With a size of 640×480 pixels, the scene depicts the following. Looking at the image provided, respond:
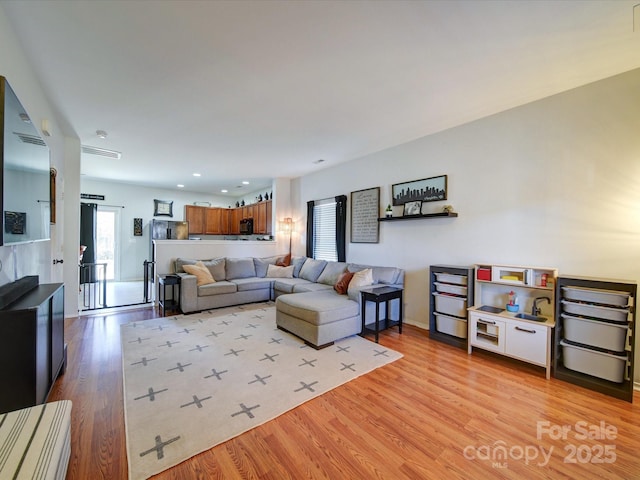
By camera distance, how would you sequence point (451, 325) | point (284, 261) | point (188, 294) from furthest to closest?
1. point (284, 261)
2. point (188, 294)
3. point (451, 325)

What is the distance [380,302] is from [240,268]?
3039mm

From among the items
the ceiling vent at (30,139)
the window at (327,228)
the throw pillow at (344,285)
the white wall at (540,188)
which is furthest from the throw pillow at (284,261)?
the ceiling vent at (30,139)

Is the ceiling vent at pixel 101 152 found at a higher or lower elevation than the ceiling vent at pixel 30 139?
higher

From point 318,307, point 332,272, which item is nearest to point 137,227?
point 332,272

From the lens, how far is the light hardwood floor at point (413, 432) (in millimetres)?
1461

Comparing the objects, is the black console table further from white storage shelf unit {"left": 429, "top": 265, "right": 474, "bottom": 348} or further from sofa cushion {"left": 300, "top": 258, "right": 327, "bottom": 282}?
sofa cushion {"left": 300, "top": 258, "right": 327, "bottom": 282}

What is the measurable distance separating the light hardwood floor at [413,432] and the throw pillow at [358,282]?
1.06 meters

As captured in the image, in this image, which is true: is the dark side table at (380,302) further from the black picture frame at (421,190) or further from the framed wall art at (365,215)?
the black picture frame at (421,190)

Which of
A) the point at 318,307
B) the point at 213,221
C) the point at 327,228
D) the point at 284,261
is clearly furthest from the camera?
the point at 213,221

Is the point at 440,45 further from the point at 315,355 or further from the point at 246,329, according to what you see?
the point at 246,329

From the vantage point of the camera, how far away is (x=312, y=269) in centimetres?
515

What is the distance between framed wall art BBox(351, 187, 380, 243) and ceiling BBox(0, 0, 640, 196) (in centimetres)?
114

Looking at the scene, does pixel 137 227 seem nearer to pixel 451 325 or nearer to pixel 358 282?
pixel 358 282

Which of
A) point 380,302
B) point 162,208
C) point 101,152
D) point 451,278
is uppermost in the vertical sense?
point 101,152
